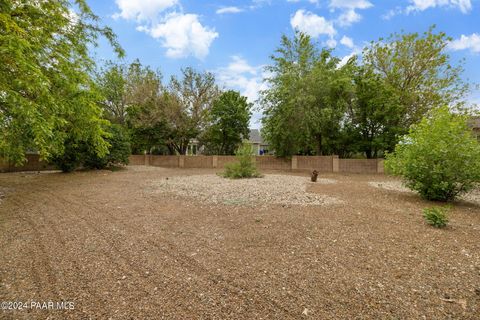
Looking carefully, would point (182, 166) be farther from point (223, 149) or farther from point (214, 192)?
point (214, 192)

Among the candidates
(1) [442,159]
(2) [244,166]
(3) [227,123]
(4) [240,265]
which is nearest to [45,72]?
(4) [240,265]

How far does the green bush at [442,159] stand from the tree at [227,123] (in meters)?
16.3

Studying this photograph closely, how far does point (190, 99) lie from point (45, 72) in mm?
14353

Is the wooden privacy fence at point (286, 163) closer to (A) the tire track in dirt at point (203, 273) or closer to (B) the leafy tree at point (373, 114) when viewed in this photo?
(B) the leafy tree at point (373, 114)

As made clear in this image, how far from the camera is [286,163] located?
17.9m

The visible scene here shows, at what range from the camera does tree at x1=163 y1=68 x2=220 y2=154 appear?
1928 centimetres

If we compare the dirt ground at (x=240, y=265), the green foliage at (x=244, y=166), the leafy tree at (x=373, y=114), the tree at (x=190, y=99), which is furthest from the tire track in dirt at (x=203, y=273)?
the tree at (x=190, y=99)

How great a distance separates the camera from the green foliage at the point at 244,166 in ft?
34.0

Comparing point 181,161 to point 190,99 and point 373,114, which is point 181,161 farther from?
point 373,114

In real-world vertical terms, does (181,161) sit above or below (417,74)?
below

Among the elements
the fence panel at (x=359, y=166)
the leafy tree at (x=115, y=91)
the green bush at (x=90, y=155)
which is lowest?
the fence panel at (x=359, y=166)

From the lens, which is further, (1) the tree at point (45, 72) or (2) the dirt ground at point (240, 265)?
(1) the tree at point (45, 72)

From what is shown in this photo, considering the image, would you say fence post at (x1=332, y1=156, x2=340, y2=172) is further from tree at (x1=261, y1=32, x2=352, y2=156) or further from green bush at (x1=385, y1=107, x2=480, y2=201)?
green bush at (x1=385, y1=107, x2=480, y2=201)

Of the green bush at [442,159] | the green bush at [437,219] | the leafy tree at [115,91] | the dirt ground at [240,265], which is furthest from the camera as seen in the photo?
the leafy tree at [115,91]
